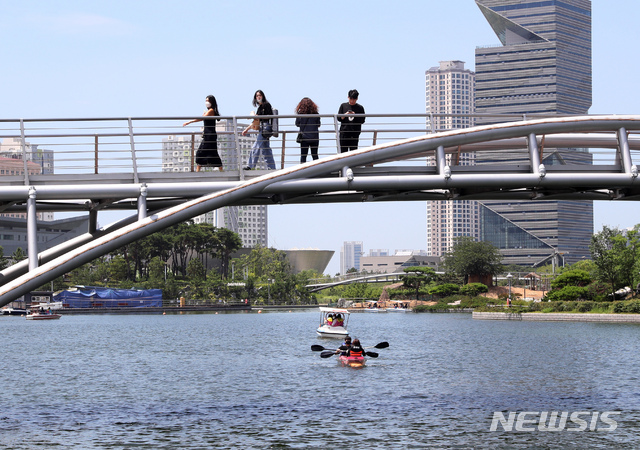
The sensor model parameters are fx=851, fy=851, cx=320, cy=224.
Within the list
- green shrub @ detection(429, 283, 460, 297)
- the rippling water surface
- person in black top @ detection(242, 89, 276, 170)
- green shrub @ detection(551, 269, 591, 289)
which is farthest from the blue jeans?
green shrub @ detection(429, 283, 460, 297)

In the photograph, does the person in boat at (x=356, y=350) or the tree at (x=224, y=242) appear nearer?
the person in boat at (x=356, y=350)

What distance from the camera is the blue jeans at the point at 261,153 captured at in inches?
852

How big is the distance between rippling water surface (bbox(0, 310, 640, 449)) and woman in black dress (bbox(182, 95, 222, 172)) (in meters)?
9.55

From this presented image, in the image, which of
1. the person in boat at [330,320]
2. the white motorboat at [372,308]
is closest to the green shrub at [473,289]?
the white motorboat at [372,308]

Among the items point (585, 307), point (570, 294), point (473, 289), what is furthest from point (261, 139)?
point (473, 289)

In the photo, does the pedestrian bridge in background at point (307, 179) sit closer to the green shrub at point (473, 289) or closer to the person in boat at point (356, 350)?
the person in boat at point (356, 350)

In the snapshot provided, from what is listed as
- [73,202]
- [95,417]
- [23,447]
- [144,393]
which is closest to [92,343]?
[144,393]

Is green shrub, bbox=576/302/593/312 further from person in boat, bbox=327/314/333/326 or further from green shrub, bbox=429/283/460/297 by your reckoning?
green shrub, bbox=429/283/460/297

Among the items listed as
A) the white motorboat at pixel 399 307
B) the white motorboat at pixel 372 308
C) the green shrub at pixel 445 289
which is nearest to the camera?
the green shrub at pixel 445 289

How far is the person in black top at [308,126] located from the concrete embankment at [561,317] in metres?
82.0

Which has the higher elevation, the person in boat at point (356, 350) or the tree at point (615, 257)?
the tree at point (615, 257)

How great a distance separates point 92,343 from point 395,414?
181 ft

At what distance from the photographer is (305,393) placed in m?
40.6

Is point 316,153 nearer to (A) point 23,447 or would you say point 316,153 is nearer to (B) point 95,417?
(A) point 23,447
